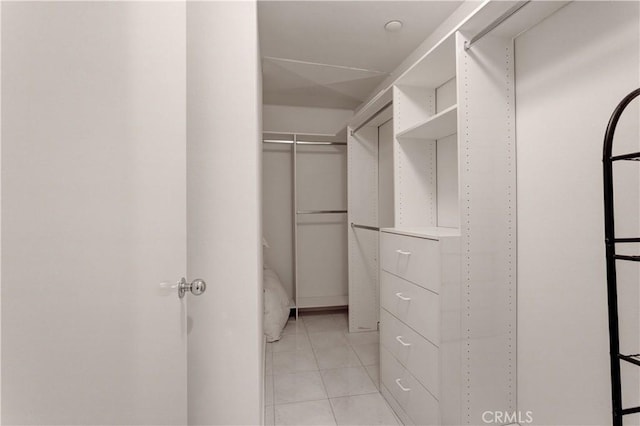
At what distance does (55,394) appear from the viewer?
1.30 ft

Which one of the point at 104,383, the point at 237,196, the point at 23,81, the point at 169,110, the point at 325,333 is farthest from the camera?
the point at 325,333

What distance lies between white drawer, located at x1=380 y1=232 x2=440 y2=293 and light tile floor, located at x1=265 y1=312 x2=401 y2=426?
0.81 metres

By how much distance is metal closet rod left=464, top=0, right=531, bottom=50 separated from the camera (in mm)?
1248

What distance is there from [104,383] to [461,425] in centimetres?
154

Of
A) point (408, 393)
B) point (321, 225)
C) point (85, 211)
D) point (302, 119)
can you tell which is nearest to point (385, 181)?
point (321, 225)

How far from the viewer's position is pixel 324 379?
7.01 feet

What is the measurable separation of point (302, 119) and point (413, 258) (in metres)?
2.52

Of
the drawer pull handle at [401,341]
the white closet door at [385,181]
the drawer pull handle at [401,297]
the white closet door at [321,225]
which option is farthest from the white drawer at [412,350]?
the white closet door at [321,225]

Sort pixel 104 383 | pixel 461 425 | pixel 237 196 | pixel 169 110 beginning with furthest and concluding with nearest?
pixel 461 425 < pixel 237 196 < pixel 169 110 < pixel 104 383

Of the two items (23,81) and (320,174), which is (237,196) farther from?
(320,174)

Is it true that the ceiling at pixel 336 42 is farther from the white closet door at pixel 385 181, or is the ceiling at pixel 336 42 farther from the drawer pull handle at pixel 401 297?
the drawer pull handle at pixel 401 297

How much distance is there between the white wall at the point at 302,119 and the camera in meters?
3.55

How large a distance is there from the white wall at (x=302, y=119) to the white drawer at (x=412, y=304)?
7.06 feet

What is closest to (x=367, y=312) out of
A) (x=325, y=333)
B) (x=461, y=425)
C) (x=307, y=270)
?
(x=325, y=333)
